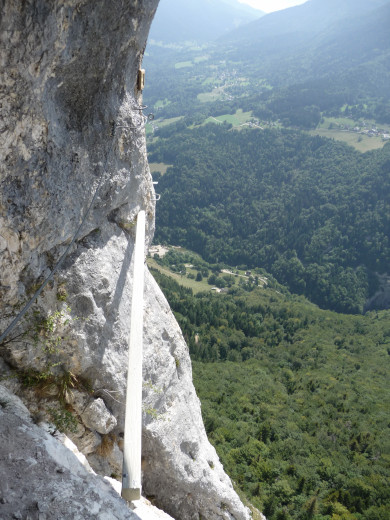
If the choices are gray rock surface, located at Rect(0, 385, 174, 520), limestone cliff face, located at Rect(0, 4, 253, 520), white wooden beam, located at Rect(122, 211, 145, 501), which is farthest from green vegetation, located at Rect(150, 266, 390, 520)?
white wooden beam, located at Rect(122, 211, 145, 501)

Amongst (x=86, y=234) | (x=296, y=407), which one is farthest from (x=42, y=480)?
(x=296, y=407)

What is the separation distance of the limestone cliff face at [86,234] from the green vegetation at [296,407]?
26931 millimetres

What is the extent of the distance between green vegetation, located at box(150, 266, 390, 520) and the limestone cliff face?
1060 inches

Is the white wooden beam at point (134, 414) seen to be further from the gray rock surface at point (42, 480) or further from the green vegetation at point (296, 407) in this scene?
the green vegetation at point (296, 407)

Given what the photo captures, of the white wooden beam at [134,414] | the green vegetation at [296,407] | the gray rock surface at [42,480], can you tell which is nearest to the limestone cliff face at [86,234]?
the gray rock surface at [42,480]

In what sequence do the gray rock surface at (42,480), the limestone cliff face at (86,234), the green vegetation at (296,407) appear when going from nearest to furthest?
the gray rock surface at (42,480)
the limestone cliff face at (86,234)
the green vegetation at (296,407)

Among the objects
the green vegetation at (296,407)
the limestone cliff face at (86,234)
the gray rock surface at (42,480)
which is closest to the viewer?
the gray rock surface at (42,480)

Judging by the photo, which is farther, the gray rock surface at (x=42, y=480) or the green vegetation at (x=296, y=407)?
the green vegetation at (x=296, y=407)

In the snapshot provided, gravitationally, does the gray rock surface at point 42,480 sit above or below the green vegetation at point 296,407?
above

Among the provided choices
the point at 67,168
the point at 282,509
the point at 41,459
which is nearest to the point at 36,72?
the point at 67,168

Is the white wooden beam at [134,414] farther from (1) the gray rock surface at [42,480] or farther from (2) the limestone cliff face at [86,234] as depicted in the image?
(2) the limestone cliff face at [86,234]

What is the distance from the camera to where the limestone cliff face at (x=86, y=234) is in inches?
259

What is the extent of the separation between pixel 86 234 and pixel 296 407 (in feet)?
184

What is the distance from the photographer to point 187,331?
90.1 metres
